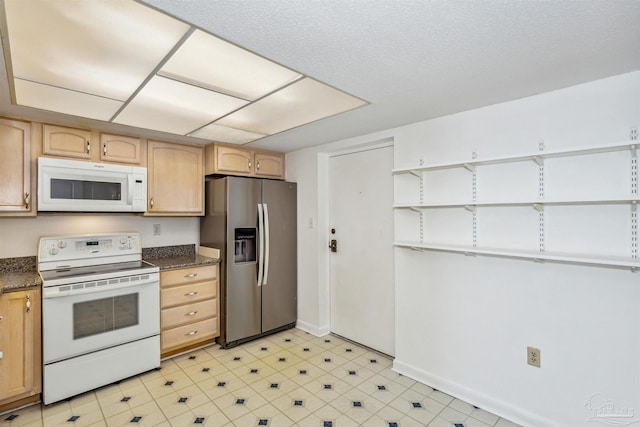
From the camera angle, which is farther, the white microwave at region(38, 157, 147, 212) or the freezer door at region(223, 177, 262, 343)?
the freezer door at region(223, 177, 262, 343)

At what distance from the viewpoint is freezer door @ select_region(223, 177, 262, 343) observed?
10.7 ft

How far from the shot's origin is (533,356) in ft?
6.81

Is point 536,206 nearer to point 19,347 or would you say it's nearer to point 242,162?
point 242,162

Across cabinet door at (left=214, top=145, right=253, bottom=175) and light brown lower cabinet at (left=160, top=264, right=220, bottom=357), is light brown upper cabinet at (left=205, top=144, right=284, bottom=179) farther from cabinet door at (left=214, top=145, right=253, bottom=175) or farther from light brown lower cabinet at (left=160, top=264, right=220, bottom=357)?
light brown lower cabinet at (left=160, top=264, right=220, bottom=357)

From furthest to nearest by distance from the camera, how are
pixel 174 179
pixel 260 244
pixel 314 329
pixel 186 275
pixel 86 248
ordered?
pixel 314 329
pixel 260 244
pixel 174 179
pixel 186 275
pixel 86 248

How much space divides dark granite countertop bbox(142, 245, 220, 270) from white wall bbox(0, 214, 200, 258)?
59 millimetres

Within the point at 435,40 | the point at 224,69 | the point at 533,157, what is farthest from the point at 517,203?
the point at 224,69

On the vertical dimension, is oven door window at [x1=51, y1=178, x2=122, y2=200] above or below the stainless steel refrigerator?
above

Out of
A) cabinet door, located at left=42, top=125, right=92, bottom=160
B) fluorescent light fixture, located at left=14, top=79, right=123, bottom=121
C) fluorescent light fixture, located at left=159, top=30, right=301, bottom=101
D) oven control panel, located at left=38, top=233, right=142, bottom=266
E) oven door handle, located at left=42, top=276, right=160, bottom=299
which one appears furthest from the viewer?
oven control panel, located at left=38, top=233, right=142, bottom=266

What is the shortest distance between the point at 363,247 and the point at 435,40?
223cm

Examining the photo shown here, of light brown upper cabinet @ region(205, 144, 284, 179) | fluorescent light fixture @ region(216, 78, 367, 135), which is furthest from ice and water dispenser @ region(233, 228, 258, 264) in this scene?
fluorescent light fixture @ region(216, 78, 367, 135)

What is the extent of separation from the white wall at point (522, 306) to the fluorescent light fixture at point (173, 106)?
153 centimetres

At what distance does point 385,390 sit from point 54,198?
307cm

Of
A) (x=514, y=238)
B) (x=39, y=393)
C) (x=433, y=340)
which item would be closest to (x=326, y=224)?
(x=433, y=340)
